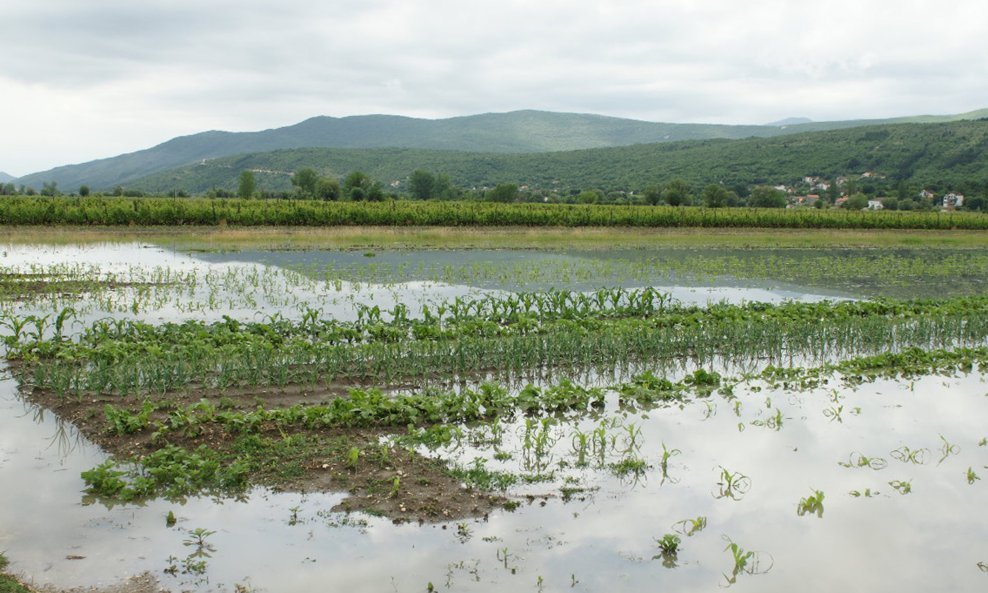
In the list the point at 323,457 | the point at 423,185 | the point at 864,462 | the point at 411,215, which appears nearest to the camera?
the point at 323,457

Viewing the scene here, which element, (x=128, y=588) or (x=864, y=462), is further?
(x=864, y=462)

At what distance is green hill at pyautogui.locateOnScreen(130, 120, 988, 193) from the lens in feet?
275

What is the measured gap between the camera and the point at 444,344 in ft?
37.2

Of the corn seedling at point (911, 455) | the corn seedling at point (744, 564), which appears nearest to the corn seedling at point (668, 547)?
the corn seedling at point (744, 564)

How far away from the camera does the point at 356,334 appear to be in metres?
12.1

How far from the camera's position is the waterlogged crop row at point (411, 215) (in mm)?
33594

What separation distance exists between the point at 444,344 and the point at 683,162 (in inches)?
3907

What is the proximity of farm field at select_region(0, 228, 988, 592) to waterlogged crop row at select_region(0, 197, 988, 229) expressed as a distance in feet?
62.2

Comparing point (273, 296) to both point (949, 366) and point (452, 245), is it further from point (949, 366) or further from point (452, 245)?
point (452, 245)

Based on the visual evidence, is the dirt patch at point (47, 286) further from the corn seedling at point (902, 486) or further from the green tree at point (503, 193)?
the green tree at point (503, 193)

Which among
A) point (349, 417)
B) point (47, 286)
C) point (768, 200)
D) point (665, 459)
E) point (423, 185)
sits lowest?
point (665, 459)

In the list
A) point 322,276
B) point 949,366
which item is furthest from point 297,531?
point 322,276

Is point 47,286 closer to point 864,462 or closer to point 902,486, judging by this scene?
point 864,462

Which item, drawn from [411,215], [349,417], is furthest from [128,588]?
[411,215]
